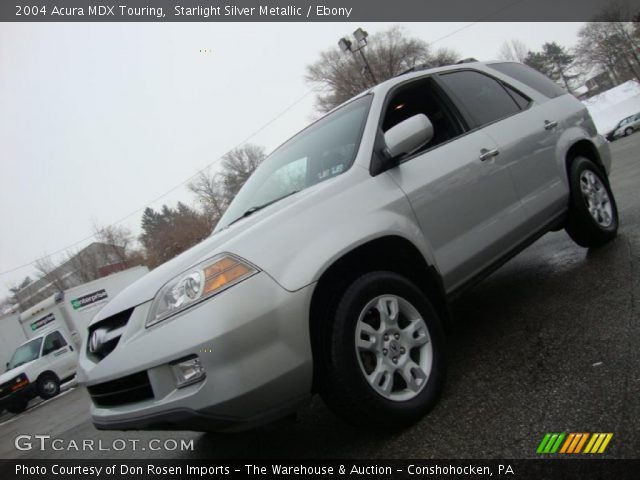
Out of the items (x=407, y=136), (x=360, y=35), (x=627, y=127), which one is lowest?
(x=627, y=127)

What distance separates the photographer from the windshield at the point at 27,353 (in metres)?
13.1

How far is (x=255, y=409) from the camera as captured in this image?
6.14ft

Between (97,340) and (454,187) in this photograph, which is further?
(454,187)

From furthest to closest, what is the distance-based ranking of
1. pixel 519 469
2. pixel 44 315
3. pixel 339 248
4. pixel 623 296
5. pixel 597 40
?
pixel 597 40, pixel 44 315, pixel 623 296, pixel 339 248, pixel 519 469

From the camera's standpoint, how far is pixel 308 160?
308 centimetres

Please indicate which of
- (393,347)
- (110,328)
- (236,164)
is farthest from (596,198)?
(236,164)

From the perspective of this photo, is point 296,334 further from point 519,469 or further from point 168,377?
point 519,469

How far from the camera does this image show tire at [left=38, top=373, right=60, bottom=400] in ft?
40.7

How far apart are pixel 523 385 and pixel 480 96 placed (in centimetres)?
224

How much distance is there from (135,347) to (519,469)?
1.68m

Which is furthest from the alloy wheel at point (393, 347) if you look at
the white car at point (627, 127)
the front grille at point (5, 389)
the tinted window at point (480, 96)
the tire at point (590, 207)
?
the white car at point (627, 127)

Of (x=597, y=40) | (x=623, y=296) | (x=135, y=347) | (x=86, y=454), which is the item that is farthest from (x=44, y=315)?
(x=597, y=40)

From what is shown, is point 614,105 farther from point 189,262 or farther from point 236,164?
point 189,262

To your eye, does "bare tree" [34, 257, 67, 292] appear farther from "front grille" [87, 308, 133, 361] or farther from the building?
"front grille" [87, 308, 133, 361]
